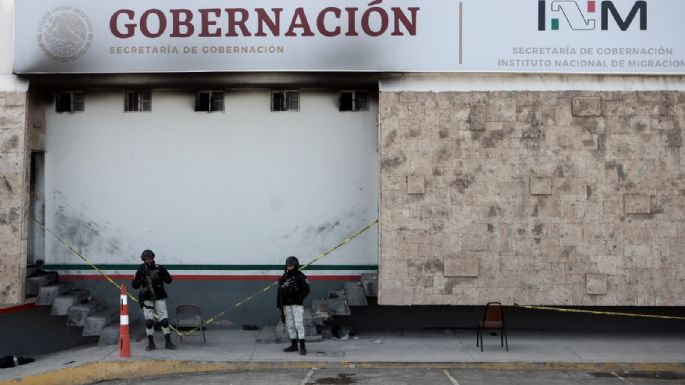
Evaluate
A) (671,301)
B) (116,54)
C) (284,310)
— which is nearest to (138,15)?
(116,54)

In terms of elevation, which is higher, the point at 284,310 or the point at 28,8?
the point at 28,8

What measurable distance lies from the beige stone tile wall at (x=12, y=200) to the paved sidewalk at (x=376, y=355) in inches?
61.9

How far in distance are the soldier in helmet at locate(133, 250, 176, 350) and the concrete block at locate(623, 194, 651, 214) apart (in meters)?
8.38

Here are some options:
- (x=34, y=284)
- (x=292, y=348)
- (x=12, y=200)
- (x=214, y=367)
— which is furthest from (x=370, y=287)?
(x=12, y=200)

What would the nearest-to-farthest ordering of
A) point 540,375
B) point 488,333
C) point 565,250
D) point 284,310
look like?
point 540,375, point 284,310, point 565,250, point 488,333

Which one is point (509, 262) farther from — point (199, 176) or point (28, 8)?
point (28, 8)

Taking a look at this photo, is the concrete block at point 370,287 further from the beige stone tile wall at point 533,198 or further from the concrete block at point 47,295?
the concrete block at point 47,295

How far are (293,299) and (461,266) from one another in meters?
3.27

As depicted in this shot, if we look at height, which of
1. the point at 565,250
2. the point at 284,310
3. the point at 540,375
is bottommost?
the point at 540,375

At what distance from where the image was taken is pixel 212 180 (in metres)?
16.1

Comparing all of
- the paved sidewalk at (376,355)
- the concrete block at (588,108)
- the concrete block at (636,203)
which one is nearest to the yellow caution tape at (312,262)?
the paved sidewalk at (376,355)

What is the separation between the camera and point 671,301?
14648 millimetres

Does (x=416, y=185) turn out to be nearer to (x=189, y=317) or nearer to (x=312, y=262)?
(x=312, y=262)

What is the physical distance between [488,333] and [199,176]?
6.49 m
